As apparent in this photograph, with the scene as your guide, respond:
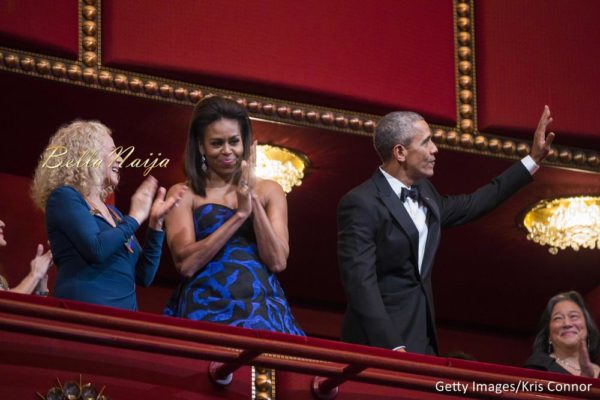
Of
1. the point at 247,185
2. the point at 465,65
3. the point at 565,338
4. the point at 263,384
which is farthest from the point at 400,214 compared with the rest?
the point at 465,65

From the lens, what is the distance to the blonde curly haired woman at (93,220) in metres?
4.67

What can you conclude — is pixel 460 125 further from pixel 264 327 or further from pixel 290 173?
pixel 264 327

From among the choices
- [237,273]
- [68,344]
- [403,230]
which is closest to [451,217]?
[403,230]

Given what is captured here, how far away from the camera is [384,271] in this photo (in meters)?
5.23

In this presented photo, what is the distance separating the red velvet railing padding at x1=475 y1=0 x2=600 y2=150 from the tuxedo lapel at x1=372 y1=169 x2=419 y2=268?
1.75 meters

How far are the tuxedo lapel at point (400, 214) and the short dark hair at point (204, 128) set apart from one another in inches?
20.9

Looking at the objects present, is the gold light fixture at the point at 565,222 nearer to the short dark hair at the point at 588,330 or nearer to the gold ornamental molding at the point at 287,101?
the gold ornamental molding at the point at 287,101

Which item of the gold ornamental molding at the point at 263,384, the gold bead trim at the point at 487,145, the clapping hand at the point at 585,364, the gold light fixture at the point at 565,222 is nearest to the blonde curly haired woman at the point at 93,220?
the gold ornamental molding at the point at 263,384

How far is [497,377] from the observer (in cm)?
452

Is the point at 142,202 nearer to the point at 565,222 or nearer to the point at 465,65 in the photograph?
the point at 465,65

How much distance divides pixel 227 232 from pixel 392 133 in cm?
95

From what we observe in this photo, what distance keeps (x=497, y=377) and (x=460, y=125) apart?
2.63 metres

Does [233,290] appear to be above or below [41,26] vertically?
below

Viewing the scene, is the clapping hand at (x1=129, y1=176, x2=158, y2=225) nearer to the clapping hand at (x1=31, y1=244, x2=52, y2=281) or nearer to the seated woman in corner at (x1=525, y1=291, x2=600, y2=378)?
the clapping hand at (x1=31, y1=244, x2=52, y2=281)
